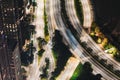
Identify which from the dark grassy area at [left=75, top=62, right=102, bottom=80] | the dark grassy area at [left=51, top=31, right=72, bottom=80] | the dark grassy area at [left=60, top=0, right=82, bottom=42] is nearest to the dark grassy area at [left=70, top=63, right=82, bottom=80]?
the dark grassy area at [left=75, top=62, right=102, bottom=80]

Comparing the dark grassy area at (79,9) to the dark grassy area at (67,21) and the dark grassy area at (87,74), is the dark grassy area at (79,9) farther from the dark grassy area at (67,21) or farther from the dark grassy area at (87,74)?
the dark grassy area at (87,74)

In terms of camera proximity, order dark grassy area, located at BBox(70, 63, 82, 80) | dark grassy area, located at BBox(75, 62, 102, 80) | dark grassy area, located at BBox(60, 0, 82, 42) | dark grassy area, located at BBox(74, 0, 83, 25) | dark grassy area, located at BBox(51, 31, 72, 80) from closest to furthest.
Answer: dark grassy area, located at BBox(75, 62, 102, 80), dark grassy area, located at BBox(70, 63, 82, 80), dark grassy area, located at BBox(51, 31, 72, 80), dark grassy area, located at BBox(60, 0, 82, 42), dark grassy area, located at BBox(74, 0, 83, 25)

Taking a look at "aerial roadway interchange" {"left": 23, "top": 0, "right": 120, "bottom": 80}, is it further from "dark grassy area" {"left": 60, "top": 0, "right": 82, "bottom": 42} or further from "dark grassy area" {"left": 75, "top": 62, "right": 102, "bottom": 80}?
"dark grassy area" {"left": 75, "top": 62, "right": 102, "bottom": 80}

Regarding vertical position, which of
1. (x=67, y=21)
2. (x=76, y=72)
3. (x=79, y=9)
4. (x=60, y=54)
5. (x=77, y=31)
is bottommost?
(x=76, y=72)

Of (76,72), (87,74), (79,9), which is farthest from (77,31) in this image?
(87,74)

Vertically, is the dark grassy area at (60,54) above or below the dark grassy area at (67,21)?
below

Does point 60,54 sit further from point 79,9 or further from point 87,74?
point 79,9

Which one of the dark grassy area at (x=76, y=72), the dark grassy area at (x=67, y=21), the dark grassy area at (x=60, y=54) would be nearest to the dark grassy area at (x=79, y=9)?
the dark grassy area at (x=67, y=21)

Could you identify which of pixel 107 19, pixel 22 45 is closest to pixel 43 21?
pixel 22 45

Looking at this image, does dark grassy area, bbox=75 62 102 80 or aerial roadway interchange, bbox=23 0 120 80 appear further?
aerial roadway interchange, bbox=23 0 120 80
